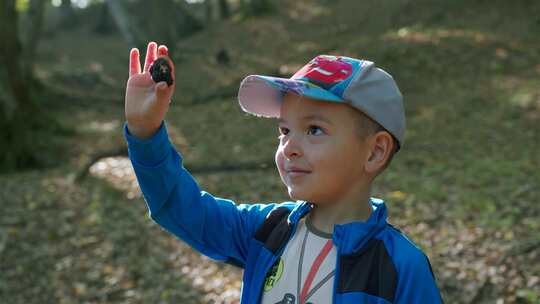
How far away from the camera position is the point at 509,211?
225 inches

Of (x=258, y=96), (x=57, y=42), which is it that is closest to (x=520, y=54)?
(x=258, y=96)

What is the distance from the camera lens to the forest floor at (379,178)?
16.5 ft

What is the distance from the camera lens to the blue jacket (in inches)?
71.9

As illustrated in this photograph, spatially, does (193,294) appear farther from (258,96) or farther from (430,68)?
(430,68)

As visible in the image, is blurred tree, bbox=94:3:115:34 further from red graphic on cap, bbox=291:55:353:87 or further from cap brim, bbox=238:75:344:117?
red graphic on cap, bbox=291:55:353:87

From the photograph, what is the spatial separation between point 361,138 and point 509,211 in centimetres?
419

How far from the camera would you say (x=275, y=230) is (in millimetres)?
2104

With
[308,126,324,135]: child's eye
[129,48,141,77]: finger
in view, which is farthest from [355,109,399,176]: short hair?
[129,48,141,77]: finger

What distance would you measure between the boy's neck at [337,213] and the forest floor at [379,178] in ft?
3.60

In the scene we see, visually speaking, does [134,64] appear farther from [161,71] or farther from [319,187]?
[319,187]

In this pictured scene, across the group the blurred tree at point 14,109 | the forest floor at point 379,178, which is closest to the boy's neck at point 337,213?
the forest floor at point 379,178

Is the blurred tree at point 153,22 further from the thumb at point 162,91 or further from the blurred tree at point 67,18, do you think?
the thumb at point 162,91

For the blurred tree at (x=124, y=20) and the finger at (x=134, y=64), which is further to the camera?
the blurred tree at (x=124, y=20)

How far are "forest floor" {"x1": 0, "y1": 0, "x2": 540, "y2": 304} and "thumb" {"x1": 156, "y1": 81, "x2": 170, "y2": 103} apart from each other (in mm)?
1284
